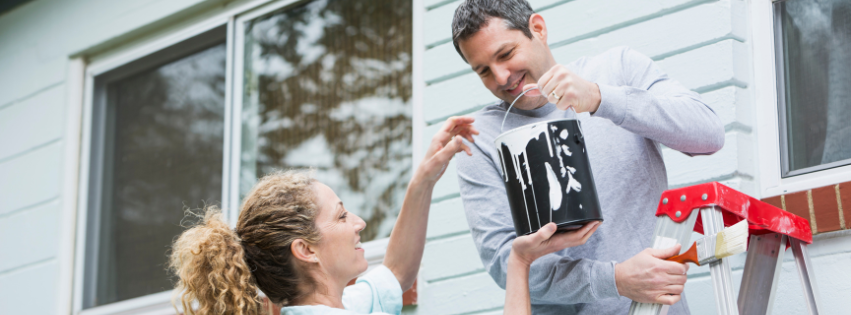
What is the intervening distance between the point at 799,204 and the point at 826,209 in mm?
71

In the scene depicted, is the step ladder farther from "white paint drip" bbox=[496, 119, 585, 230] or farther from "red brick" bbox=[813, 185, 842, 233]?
"red brick" bbox=[813, 185, 842, 233]

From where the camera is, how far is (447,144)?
6.22ft

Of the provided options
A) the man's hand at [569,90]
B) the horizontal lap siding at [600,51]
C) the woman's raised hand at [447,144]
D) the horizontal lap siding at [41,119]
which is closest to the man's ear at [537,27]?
the woman's raised hand at [447,144]

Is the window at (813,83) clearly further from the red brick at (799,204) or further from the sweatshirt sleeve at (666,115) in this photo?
the sweatshirt sleeve at (666,115)

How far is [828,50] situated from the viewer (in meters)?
2.32

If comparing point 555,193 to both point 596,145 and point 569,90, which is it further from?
point 596,145

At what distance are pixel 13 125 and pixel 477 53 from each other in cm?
367

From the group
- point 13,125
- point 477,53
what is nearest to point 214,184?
point 13,125

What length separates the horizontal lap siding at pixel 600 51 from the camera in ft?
7.59

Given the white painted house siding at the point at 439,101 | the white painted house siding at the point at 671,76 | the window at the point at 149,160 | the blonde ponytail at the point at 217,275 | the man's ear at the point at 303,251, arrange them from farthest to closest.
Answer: the window at the point at 149,160
the white painted house siding at the point at 439,101
the white painted house siding at the point at 671,76
the man's ear at the point at 303,251
the blonde ponytail at the point at 217,275

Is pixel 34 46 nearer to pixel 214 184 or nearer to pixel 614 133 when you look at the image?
pixel 214 184

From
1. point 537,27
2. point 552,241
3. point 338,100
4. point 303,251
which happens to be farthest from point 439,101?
point 552,241

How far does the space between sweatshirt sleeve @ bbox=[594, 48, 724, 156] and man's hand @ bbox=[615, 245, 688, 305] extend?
0.84ft

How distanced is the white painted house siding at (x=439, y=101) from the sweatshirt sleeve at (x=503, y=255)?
2.38ft
